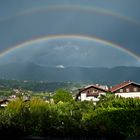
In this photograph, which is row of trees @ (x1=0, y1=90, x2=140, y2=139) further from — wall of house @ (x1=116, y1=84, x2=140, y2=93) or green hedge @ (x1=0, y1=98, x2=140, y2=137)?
wall of house @ (x1=116, y1=84, x2=140, y2=93)

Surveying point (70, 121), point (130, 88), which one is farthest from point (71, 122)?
point (130, 88)

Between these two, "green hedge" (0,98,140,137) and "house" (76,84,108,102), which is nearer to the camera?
"green hedge" (0,98,140,137)

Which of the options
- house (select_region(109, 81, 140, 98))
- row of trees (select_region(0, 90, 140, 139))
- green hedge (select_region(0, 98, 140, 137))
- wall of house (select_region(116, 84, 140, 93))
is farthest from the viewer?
wall of house (select_region(116, 84, 140, 93))

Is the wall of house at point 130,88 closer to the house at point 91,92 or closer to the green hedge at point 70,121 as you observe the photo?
the house at point 91,92

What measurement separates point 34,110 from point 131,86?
3590 centimetres

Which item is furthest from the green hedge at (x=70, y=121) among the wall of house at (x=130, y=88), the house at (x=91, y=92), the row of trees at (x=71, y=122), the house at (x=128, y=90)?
the house at (x=91, y=92)

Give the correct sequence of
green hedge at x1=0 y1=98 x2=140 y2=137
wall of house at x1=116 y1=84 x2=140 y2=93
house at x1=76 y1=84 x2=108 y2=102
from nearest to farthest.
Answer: green hedge at x1=0 y1=98 x2=140 y2=137 < wall of house at x1=116 y1=84 x2=140 y2=93 < house at x1=76 y1=84 x2=108 y2=102

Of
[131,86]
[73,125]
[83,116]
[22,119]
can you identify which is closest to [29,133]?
[22,119]

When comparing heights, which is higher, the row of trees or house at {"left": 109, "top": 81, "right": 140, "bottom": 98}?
house at {"left": 109, "top": 81, "right": 140, "bottom": 98}

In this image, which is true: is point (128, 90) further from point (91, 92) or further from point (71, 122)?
point (71, 122)

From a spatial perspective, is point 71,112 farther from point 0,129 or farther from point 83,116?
point 0,129

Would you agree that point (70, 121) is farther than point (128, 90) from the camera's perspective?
No

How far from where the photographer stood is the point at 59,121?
4012 cm

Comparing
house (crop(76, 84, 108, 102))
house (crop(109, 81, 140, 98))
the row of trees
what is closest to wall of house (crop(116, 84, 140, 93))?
house (crop(109, 81, 140, 98))
